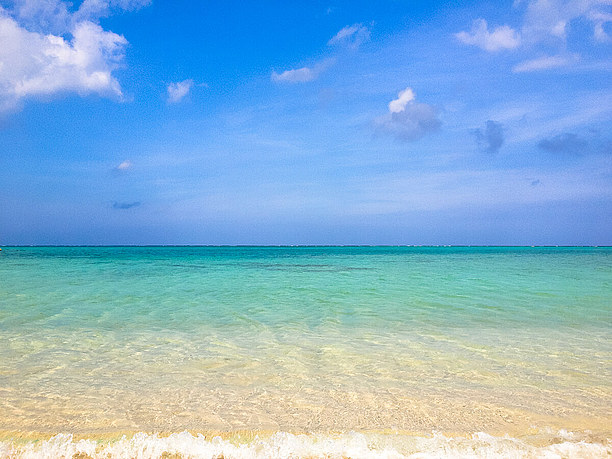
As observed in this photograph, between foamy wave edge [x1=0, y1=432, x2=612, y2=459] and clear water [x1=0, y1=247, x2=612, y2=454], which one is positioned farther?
clear water [x1=0, y1=247, x2=612, y2=454]

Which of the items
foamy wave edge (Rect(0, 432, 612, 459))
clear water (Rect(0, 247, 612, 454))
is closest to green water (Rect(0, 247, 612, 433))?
clear water (Rect(0, 247, 612, 454))

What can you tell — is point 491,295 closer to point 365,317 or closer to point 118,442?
point 365,317

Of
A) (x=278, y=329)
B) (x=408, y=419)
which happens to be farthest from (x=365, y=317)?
(x=408, y=419)

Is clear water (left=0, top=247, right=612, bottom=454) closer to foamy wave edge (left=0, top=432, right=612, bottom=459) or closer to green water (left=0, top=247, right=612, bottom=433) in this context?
green water (left=0, top=247, right=612, bottom=433)

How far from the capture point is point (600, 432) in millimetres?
3594

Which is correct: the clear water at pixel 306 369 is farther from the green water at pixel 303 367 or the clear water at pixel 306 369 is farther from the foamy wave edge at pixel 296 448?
the foamy wave edge at pixel 296 448

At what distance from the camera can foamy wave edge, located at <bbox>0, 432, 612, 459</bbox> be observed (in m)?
3.17

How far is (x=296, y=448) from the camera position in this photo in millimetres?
3254

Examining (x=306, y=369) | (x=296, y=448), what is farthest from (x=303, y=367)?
(x=296, y=448)

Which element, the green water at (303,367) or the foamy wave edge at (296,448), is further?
the green water at (303,367)

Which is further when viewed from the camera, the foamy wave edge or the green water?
the green water

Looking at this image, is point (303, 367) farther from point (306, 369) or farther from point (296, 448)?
point (296, 448)

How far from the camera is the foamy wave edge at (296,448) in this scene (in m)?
3.17

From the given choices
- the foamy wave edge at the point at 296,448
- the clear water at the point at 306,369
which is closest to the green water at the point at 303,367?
the clear water at the point at 306,369
